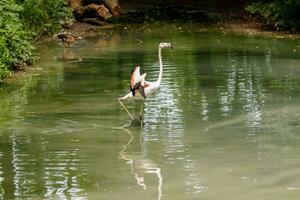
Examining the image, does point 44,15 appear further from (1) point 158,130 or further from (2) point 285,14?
(1) point 158,130

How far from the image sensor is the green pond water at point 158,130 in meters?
8.64

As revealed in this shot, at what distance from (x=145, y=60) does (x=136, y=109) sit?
5619 millimetres

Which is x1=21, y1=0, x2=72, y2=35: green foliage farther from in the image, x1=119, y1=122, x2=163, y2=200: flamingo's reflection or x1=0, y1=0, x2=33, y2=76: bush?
x1=119, y1=122, x2=163, y2=200: flamingo's reflection

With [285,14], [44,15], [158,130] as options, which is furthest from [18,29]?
[285,14]

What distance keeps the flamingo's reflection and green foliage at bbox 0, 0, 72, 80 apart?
18.6 ft

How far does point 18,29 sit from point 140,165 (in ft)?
27.7

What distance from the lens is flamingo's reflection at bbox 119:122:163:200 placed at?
28.9ft

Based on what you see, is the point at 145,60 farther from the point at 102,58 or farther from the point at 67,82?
the point at 67,82

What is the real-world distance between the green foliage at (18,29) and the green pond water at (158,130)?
49 centimetres

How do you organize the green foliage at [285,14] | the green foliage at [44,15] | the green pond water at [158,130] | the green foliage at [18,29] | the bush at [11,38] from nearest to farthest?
the green pond water at [158,130] → the green foliage at [18,29] → the bush at [11,38] → the green foliage at [44,15] → the green foliage at [285,14]

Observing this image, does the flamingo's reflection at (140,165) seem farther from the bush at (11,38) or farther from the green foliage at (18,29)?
the bush at (11,38)

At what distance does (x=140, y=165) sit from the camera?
9.49m

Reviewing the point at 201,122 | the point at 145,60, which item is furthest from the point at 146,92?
the point at 145,60

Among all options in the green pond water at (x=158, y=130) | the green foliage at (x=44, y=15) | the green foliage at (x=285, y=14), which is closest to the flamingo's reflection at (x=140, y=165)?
the green pond water at (x=158, y=130)
